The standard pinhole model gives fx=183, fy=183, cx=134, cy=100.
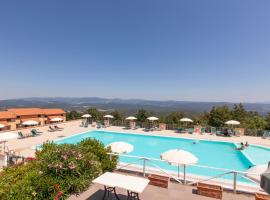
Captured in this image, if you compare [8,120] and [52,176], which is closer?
[52,176]

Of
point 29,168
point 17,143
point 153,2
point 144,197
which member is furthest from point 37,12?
point 144,197

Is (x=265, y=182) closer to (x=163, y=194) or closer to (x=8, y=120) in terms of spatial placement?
(x=163, y=194)

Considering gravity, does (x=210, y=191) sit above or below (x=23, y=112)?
below

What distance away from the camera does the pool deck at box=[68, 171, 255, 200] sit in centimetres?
593

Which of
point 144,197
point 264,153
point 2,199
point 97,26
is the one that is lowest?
point 264,153

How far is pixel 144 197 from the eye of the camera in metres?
5.95

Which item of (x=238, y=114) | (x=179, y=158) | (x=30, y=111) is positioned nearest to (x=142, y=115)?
(x=238, y=114)

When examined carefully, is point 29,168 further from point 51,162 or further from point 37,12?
point 37,12

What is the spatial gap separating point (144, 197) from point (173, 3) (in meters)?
17.3

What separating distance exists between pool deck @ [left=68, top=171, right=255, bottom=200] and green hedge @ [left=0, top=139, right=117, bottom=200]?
0.73 m

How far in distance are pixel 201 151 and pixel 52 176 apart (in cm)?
1337

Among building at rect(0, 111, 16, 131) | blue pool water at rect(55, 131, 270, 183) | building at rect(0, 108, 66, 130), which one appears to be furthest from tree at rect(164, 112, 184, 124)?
building at rect(0, 111, 16, 131)

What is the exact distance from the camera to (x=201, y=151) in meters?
15.6

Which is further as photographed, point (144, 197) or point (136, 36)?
point (136, 36)
